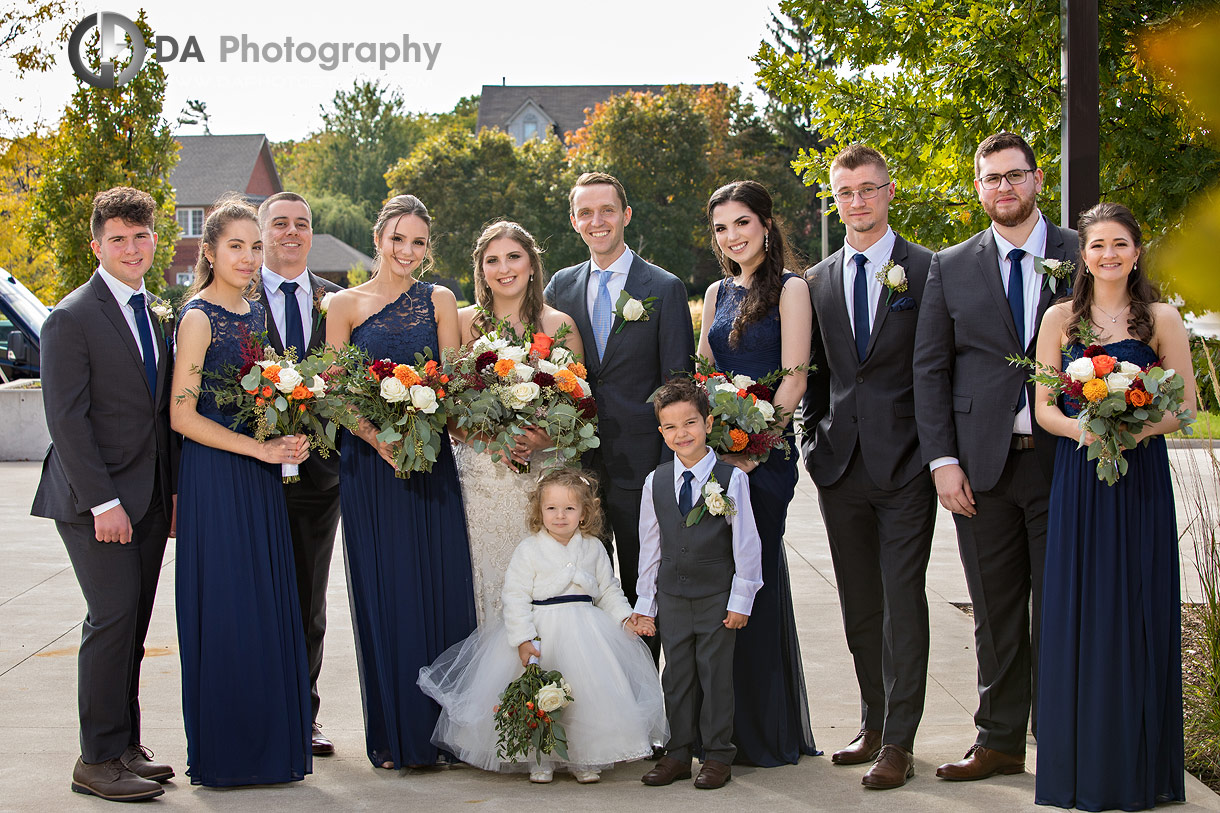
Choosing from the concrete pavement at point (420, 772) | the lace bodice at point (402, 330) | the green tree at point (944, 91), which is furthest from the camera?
the green tree at point (944, 91)

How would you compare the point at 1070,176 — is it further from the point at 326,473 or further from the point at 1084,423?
the point at 326,473

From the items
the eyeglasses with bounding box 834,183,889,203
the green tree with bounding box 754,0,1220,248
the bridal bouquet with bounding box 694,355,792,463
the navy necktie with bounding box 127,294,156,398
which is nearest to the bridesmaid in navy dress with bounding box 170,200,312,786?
the navy necktie with bounding box 127,294,156,398

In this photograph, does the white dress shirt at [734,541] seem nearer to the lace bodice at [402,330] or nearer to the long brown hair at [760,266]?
the long brown hair at [760,266]

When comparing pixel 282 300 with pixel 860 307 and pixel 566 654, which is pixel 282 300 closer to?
pixel 566 654

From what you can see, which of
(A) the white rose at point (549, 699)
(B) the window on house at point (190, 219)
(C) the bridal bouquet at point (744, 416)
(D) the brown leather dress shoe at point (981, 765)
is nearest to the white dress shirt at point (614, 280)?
(C) the bridal bouquet at point (744, 416)

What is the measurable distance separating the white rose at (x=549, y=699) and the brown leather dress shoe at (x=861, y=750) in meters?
1.23

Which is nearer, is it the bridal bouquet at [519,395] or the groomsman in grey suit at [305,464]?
the bridal bouquet at [519,395]

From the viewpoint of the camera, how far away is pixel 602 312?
5.27 metres

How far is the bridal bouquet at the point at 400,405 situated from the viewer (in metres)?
4.59

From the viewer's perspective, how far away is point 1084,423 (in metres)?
4.00

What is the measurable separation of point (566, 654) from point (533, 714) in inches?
11.8

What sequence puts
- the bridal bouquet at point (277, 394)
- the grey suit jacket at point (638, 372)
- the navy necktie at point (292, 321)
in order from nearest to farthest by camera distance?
the bridal bouquet at point (277, 394)
the grey suit jacket at point (638, 372)
the navy necktie at point (292, 321)

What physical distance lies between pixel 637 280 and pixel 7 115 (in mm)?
18606

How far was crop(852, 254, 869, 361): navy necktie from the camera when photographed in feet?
15.6
